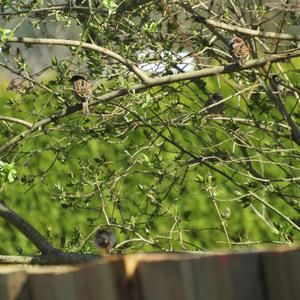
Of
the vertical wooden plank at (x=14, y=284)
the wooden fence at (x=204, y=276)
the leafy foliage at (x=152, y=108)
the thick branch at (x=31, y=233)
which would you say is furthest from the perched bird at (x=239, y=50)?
the wooden fence at (x=204, y=276)

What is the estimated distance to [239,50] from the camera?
12.5 feet

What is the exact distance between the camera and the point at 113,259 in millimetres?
1679

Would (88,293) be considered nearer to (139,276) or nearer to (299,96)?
(139,276)

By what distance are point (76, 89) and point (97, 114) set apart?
754 mm

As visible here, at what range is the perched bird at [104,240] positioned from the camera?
4.55 meters

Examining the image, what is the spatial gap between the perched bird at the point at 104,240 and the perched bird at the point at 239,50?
4.55 ft

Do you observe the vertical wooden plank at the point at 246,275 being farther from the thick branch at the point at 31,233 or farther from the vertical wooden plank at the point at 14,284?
the thick branch at the point at 31,233

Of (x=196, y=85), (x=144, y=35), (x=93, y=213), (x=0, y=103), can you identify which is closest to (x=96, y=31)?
(x=144, y=35)

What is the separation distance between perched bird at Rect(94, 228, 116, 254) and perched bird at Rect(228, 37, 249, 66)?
1.39 metres

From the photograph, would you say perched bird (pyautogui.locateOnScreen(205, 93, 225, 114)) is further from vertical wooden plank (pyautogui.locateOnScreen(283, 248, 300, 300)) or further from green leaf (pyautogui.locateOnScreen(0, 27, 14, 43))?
vertical wooden plank (pyautogui.locateOnScreen(283, 248, 300, 300))

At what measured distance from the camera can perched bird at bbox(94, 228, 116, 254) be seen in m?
4.55

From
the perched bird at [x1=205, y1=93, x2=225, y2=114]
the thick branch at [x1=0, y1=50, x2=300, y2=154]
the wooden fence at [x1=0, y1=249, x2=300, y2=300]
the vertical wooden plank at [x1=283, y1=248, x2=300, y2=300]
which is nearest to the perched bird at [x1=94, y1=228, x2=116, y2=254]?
the thick branch at [x1=0, y1=50, x2=300, y2=154]

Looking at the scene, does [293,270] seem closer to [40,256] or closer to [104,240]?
[40,256]

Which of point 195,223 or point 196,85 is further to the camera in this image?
point 195,223
